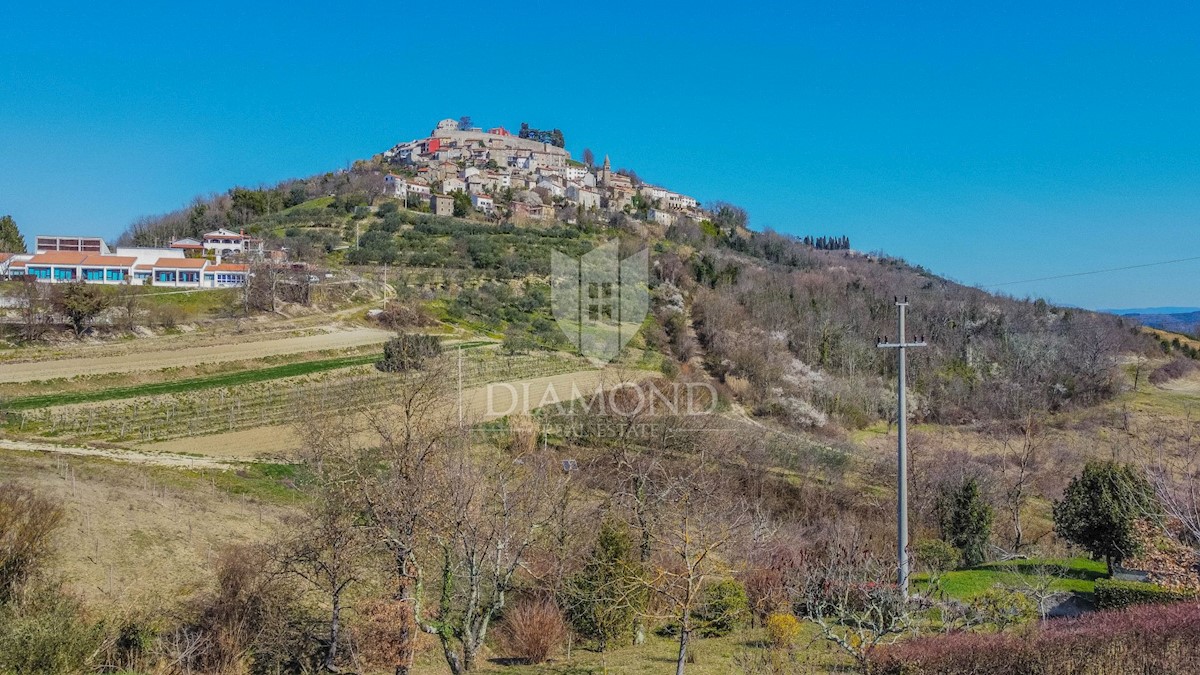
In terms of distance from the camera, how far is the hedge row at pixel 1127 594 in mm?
9922

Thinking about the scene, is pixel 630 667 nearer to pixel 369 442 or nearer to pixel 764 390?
pixel 369 442

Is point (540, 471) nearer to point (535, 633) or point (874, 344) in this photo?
point (535, 633)

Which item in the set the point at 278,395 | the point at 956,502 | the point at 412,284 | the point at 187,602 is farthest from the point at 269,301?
the point at 956,502

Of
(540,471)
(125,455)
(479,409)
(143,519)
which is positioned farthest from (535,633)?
(479,409)

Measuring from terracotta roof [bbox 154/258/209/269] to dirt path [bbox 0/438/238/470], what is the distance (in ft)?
112

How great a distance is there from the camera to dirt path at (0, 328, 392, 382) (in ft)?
91.1

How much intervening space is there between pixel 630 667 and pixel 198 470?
13934 mm

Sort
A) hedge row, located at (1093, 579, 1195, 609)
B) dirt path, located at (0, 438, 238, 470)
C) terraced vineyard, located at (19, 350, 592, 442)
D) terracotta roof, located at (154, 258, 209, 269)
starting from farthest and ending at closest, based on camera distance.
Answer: terracotta roof, located at (154, 258, 209, 269)
terraced vineyard, located at (19, 350, 592, 442)
dirt path, located at (0, 438, 238, 470)
hedge row, located at (1093, 579, 1195, 609)

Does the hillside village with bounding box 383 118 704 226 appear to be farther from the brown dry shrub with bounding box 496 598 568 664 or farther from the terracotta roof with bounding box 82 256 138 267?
the brown dry shrub with bounding box 496 598 568 664

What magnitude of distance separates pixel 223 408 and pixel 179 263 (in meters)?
30.4

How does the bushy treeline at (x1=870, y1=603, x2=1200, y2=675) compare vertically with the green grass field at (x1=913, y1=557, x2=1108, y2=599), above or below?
above

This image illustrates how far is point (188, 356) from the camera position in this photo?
32938mm

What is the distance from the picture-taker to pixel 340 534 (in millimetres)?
9859

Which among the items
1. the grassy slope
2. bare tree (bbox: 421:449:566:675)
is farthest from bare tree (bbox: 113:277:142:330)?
bare tree (bbox: 421:449:566:675)
